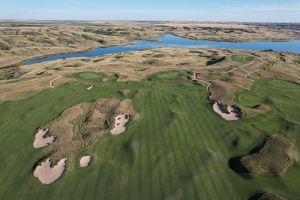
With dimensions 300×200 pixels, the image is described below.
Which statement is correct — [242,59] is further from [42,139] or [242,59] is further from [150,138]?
[42,139]

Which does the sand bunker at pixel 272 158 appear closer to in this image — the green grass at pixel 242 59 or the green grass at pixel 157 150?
the green grass at pixel 157 150

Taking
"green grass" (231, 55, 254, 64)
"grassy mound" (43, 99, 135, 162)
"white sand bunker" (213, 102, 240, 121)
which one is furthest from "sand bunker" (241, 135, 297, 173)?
"green grass" (231, 55, 254, 64)

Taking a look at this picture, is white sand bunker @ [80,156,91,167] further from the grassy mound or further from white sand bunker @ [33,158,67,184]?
white sand bunker @ [33,158,67,184]

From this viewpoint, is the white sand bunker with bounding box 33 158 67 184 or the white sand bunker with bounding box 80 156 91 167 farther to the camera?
the white sand bunker with bounding box 80 156 91 167

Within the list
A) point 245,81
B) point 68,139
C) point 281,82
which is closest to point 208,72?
point 245,81

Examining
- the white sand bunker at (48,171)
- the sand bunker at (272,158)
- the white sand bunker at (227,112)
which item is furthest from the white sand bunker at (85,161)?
the white sand bunker at (227,112)

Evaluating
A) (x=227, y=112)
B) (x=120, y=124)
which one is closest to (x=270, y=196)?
(x=227, y=112)
